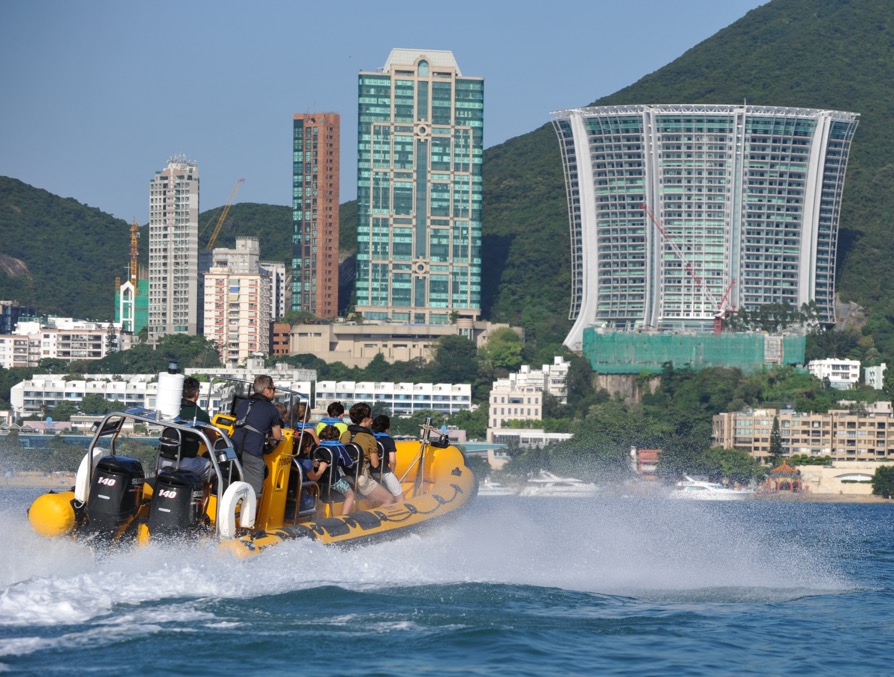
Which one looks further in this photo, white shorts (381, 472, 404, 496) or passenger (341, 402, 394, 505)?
white shorts (381, 472, 404, 496)

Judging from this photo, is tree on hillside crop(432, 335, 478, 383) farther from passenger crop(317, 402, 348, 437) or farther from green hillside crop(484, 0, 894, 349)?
passenger crop(317, 402, 348, 437)

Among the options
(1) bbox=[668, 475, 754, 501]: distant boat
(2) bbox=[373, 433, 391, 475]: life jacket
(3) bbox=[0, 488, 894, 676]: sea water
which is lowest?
(1) bbox=[668, 475, 754, 501]: distant boat

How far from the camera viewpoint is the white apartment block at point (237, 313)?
14275cm

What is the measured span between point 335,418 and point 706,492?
2662 inches

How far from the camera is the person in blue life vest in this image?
21.3 meters

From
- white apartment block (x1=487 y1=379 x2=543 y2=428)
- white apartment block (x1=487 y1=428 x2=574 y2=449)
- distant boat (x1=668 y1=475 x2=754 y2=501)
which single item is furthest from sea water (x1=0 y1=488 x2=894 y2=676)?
white apartment block (x1=487 y1=379 x2=543 y2=428)

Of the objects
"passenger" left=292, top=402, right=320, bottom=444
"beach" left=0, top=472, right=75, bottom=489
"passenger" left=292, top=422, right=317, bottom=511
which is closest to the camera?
A: "passenger" left=292, top=422, right=317, bottom=511

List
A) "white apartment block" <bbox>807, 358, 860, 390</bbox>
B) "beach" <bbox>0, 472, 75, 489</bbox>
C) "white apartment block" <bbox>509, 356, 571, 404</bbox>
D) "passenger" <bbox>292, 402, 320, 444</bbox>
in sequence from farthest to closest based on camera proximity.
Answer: "white apartment block" <bbox>807, 358, 860, 390</bbox> < "white apartment block" <bbox>509, 356, 571, 404</bbox> < "beach" <bbox>0, 472, 75, 489</bbox> < "passenger" <bbox>292, 402, 320, 444</bbox>

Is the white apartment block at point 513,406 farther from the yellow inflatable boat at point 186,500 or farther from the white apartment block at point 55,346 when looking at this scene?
the yellow inflatable boat at point 186,500

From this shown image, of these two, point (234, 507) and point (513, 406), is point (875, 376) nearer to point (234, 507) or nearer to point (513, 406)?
point (513, 406)

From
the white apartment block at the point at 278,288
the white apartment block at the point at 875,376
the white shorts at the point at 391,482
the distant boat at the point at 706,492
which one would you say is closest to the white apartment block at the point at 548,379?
the white apartment block at the point at 875,376

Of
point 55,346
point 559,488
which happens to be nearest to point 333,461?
point 559,488

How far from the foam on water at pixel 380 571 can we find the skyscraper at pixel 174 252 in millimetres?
124246

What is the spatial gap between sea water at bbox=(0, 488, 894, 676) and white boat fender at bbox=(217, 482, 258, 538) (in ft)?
1.11
